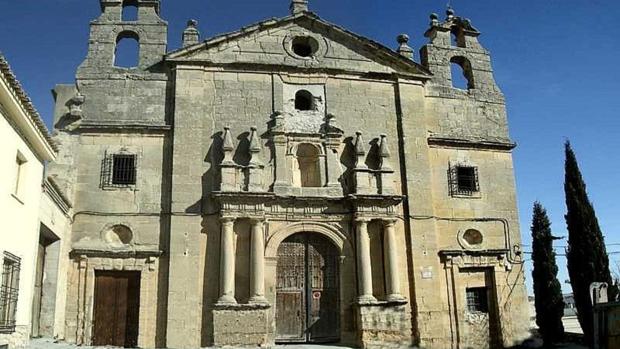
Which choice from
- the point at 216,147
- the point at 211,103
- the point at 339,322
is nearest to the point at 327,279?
the point at 339,322

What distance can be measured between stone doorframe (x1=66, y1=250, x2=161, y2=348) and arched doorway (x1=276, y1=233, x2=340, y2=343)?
319 cm

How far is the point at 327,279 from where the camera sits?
17.1 m

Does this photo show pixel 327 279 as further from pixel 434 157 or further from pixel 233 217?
pixel 434 157

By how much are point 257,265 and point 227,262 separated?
759mm

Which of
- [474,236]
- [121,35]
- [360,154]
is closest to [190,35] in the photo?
[121,35]

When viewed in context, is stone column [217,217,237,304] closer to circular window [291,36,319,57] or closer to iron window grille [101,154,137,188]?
iron window grille [101,154,137,188]

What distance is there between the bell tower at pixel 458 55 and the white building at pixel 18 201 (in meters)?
11.5

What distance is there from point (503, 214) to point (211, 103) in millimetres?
8945

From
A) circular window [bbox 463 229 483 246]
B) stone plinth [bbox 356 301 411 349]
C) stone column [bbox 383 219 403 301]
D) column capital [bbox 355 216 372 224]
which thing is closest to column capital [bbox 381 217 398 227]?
stone column [bbox 383 219 403 301]

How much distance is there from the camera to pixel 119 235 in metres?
16.5

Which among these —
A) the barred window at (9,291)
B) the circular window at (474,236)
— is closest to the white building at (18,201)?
the barred window at (9,291)

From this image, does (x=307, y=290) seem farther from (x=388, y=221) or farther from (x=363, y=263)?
(x=388, y=221)

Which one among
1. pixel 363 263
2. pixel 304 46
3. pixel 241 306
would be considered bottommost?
pixel 241 306

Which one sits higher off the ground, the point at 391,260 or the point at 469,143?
the point at 469,143
